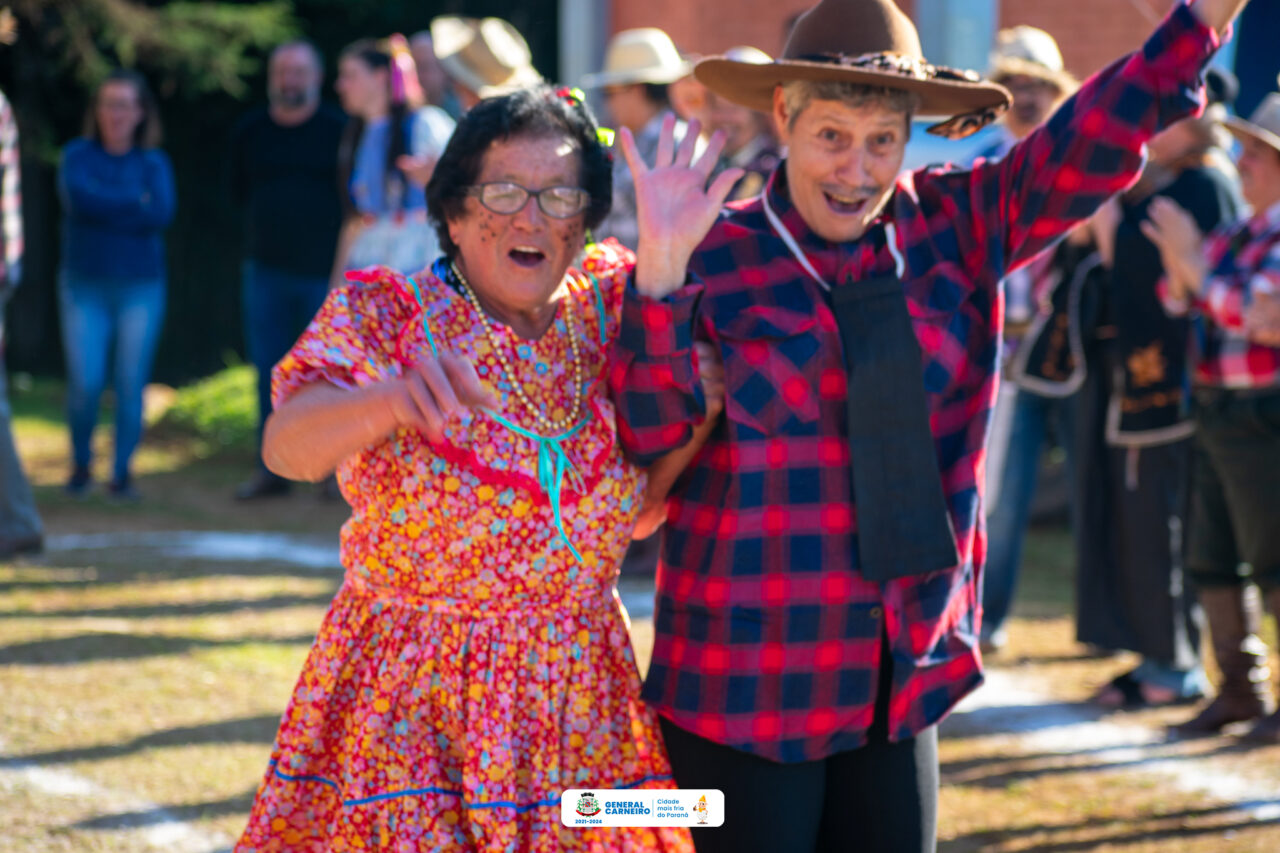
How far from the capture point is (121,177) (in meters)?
8.36

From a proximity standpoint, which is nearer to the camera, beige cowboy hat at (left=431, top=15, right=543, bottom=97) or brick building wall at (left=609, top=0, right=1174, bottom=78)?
beige cowboy hat at (left=431, top=15, right=543, bottom=97)

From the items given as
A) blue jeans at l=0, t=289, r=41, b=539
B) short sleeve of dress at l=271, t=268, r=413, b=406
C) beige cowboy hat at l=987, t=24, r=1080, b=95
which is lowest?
blue jeans at l=0, t=289, r=41, b=539

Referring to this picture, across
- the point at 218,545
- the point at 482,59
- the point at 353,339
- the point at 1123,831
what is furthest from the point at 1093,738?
the point at 218,545

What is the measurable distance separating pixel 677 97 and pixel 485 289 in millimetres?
4762

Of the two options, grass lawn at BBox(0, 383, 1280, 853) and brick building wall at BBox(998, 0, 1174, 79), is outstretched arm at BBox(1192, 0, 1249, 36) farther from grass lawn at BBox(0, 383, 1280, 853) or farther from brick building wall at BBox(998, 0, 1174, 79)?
brick building wall at BBox(998, 0, 1174, 79)

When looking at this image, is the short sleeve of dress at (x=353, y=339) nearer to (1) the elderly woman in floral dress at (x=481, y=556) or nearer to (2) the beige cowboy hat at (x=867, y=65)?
(1) the elderly woman in floral dress at (x=481, y=556)

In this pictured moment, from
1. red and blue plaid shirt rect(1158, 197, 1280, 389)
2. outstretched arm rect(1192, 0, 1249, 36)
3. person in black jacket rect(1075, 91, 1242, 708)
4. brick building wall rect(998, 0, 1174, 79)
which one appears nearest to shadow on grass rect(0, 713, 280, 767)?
person in black jacket rect(1075, 91, 1242, 708)

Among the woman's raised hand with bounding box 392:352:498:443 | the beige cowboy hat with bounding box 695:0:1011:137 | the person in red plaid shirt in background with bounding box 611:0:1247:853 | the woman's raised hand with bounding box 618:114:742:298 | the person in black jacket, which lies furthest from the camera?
the person in black jacket

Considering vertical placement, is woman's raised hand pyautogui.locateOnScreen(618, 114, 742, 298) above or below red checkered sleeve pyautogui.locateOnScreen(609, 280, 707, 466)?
above

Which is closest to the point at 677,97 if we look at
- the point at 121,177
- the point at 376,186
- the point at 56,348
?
the point at 376,186

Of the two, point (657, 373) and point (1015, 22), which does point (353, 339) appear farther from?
point (1015, 22)

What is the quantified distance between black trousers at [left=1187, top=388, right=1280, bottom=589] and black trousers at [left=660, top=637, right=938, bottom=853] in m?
2.52

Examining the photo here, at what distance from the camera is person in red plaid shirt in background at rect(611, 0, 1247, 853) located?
256 centimetres

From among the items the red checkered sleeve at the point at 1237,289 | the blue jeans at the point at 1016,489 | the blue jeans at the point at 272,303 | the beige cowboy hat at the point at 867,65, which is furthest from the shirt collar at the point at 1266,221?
the blue jeans at the point at 272,303
